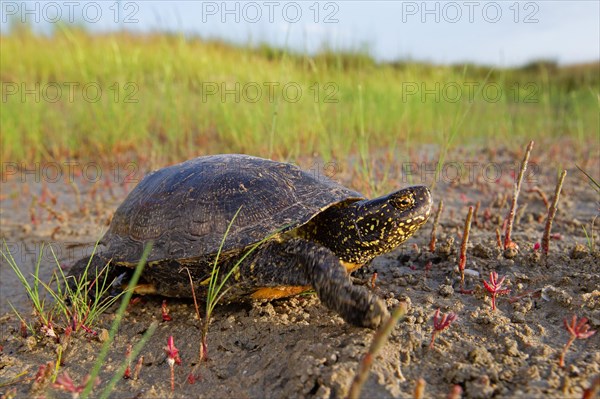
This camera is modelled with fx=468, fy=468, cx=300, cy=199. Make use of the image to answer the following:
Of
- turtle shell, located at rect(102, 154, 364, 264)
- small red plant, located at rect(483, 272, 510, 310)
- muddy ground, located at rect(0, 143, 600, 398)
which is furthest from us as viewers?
turtle shell, located at rect(102, 154, 364, 264)

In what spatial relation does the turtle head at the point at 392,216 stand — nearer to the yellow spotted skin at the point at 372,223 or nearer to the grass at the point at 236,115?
the yellow spotted skin at the point at 372,223

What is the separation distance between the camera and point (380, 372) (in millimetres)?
1858

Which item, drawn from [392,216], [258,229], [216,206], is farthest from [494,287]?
[216,206]

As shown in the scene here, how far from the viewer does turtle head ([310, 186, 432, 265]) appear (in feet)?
7.89

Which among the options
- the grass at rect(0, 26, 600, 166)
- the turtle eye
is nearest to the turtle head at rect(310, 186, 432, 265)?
the turtle eye

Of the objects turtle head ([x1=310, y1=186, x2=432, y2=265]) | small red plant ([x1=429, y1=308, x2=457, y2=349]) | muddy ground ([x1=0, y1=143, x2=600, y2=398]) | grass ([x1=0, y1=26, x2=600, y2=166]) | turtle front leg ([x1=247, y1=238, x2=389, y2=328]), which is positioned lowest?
muddy ground ([x1=0, y1=143, x2=600, y2=398])

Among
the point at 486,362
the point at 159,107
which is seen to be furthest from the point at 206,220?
the point at 159,107

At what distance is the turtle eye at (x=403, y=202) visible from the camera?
7.87 feet

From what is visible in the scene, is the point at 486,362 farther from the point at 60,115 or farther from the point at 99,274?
the point at 60,115

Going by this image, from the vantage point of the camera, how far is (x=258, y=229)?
2.44 m

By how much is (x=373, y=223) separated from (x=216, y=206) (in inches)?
33.6

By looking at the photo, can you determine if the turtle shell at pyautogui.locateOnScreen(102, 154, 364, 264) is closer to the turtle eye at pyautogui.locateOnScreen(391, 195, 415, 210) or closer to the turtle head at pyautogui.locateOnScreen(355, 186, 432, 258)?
the turtle head at pyautogui.locateOnScreen(355, 186, 432, 258)

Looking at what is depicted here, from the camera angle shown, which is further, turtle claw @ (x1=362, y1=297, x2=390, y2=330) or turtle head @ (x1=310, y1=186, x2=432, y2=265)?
turtle head @ (x1=310, y1=186, x2=432, y2=265)

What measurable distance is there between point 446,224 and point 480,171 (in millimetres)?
2590
